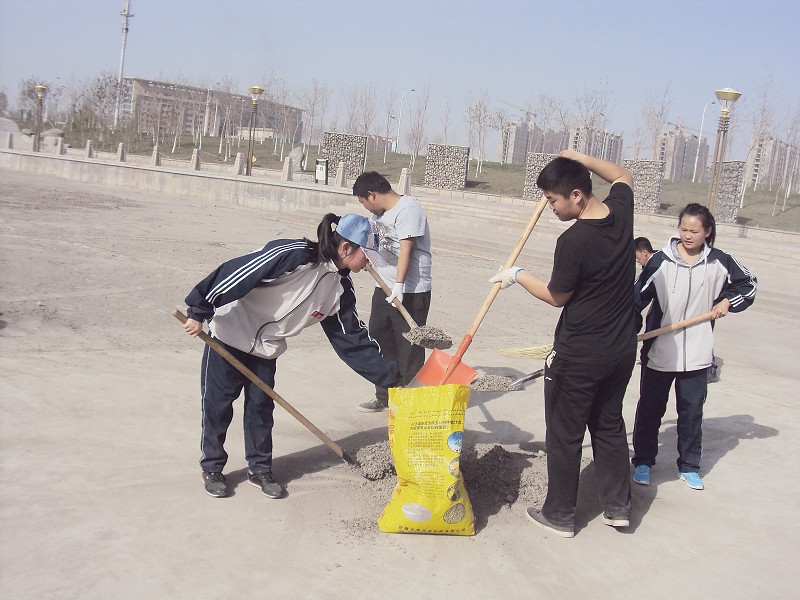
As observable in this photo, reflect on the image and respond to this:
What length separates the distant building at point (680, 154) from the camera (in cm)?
4991

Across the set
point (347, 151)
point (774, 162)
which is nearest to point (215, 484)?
point (347, 151)

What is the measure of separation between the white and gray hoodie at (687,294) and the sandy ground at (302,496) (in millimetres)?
783

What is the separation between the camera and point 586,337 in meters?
3.44

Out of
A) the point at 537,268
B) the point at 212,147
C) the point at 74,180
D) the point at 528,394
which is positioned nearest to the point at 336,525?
the point at 528,394

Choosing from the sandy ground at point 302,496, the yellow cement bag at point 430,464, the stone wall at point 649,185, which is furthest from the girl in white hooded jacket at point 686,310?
the stone wall at point 649,185

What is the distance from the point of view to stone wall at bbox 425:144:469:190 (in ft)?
116

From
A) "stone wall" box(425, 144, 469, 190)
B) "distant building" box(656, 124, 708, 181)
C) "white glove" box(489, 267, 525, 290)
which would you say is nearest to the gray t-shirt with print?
"white glove" box(489, 267, 525, 290)

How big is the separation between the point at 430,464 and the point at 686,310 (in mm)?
1902

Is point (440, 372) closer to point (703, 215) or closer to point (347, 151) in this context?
point (703, 215)

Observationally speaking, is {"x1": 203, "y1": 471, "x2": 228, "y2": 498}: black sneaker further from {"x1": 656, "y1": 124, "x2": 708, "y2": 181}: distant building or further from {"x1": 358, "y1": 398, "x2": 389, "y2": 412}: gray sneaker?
{"x1": 656, "y1": 124, "x2": 708, "y2": 181}: distant building

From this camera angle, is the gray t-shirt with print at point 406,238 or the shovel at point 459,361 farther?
the gray t-shirt with print at point 406,238

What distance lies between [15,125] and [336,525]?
2569 inches

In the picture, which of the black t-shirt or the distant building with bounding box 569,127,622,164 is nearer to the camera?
the black t-shirt

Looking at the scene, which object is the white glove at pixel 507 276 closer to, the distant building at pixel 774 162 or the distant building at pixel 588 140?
the distant building at pixel 774 162
